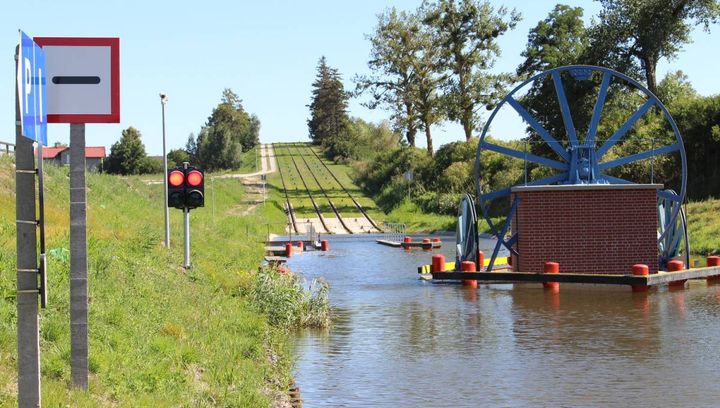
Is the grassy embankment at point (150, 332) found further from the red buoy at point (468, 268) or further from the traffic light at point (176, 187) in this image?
the red buoy at point (468, 268)

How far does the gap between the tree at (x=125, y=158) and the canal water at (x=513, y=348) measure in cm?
10163

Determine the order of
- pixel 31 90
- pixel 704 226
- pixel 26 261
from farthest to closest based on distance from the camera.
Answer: pixel 704 226 < pixel 26 261 < pixel 31 90

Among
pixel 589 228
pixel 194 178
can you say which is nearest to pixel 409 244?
pixel 589 228

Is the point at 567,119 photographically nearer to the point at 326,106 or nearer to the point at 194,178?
the point at 194,178

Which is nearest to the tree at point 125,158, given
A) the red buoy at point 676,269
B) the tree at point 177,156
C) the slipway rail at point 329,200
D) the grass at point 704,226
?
the tree at point 177,156

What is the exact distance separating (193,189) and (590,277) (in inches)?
406

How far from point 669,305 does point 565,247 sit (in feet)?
18.2

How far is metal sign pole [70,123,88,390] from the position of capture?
8477 mm

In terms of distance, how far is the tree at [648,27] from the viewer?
197 feet

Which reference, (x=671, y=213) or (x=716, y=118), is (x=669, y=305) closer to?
(x=671, y=213)

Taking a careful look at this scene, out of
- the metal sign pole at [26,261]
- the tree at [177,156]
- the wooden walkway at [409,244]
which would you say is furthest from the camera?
the tree at [177,156]

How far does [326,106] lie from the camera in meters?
179

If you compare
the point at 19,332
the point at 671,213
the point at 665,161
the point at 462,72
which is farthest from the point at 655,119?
the point at 19,332

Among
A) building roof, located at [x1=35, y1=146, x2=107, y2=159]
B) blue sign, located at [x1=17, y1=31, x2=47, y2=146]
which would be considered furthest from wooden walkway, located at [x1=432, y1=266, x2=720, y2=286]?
building roof, located at [x1=35, y1=146, x2=107, y2=159]
